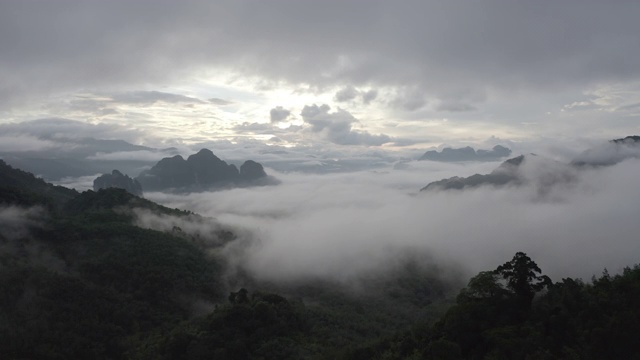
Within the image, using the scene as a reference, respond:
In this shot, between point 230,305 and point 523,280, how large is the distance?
39.3 meters

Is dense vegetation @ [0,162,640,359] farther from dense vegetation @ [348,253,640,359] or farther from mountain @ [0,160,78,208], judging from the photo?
mountain @ [0,160,78,208]

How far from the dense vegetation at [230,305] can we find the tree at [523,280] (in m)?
0.12

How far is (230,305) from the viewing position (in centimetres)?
6219

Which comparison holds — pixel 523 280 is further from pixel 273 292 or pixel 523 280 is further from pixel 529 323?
pixel 273 292

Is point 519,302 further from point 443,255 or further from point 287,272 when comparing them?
point 443,255

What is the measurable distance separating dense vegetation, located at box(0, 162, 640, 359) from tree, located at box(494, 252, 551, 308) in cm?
12

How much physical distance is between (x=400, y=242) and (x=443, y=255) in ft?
54.6

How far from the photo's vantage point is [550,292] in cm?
4075

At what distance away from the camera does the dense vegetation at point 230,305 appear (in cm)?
3497

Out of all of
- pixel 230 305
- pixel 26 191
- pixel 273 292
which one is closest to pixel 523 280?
pixel 230 305

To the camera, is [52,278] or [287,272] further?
[287,272]

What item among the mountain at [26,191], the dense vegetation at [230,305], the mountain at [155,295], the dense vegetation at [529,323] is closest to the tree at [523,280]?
the dense vegetation at [529,323]

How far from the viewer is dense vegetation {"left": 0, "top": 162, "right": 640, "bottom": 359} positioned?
115ft

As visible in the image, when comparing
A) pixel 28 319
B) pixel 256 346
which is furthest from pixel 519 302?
pixel 28 319
